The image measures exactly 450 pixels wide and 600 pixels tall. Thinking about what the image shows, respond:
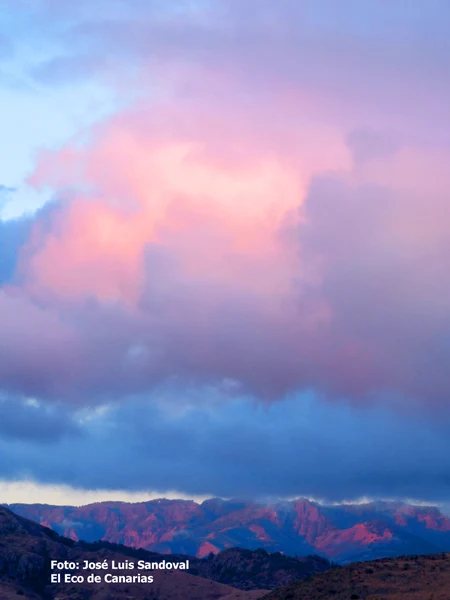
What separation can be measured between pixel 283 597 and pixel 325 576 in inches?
303

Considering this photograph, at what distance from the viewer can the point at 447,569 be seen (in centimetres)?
12606

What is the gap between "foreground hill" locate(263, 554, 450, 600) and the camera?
115312 mm

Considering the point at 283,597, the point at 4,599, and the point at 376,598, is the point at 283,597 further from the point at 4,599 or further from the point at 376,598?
the point at 4,599

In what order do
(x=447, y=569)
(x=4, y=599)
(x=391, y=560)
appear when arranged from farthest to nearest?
1. (x=4, y=599)
2. (x=391, y=560)
3. (x=447, y=569)

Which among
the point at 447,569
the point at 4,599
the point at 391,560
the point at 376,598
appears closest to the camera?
the point at 376,598

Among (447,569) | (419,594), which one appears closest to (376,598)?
(419,594)

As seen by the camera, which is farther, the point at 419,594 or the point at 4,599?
the point at 4,599

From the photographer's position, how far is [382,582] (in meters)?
122

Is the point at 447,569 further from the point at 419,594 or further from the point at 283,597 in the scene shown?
the point at 283,597

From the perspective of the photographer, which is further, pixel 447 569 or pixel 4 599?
pixel 4 599

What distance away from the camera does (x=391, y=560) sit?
136 metres

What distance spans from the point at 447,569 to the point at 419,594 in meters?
14.2

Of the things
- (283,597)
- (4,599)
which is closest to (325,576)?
(283,597)

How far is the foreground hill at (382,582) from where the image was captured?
378 ft
